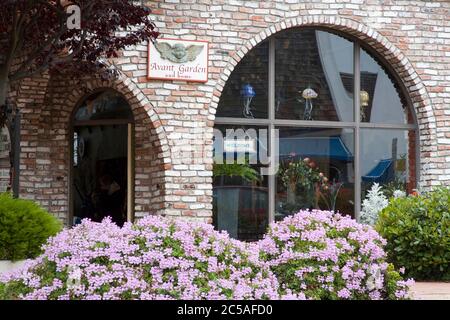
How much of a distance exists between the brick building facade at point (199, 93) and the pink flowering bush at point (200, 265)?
4.38m

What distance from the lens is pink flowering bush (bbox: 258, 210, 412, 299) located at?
6031mm

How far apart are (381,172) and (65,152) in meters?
4.59

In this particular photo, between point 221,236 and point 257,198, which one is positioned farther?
point 257,198

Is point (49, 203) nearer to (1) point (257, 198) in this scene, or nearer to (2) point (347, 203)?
(1) point (257, 198)

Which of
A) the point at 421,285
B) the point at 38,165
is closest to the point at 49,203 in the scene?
the point at 38,165

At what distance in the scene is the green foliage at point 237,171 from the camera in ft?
37.7

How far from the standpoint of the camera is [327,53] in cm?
1194

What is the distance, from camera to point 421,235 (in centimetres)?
904

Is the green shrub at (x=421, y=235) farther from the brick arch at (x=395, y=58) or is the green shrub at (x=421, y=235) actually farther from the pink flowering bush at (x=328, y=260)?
the pink flowering bush at (x=328, y=260)

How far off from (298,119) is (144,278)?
22.9ft

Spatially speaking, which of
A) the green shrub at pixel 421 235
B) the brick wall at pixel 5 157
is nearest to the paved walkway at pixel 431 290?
the green shrub at pixel 421 235

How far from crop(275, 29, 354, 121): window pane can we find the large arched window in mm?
14

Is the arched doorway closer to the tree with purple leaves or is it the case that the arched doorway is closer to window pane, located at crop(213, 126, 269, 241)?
window pane, located at crop(213, 126, 269, 241)

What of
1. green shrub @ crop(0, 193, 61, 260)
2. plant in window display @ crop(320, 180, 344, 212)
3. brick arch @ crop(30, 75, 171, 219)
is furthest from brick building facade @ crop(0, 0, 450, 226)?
green shrub @ crop(0, 193, 61, 260)
